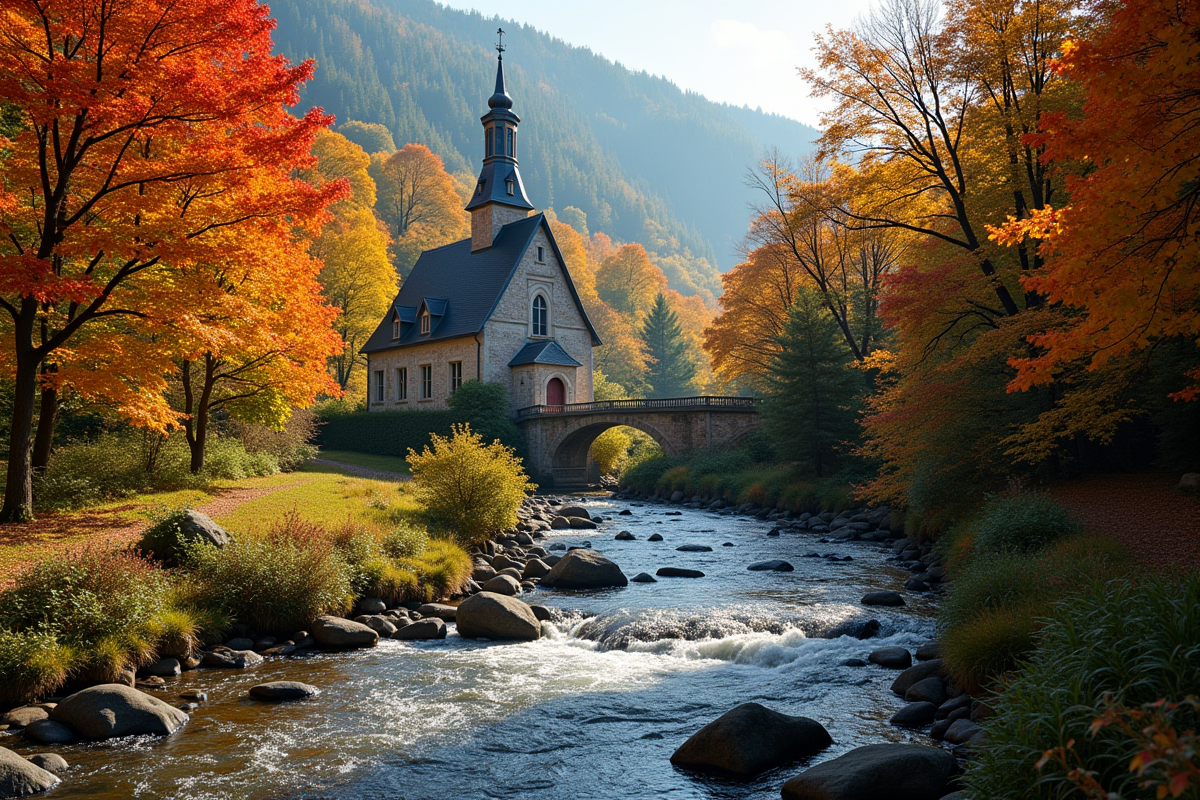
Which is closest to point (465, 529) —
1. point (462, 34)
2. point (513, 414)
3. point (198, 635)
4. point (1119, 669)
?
point (198, 635)

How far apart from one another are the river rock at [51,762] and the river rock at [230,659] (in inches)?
113

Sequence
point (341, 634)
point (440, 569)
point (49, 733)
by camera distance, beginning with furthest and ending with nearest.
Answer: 1. point (440, 569)
2. point (341, 634)
3. point (49, 733)

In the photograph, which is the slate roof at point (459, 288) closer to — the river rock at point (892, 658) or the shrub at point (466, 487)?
the shrub at point (466, 487)

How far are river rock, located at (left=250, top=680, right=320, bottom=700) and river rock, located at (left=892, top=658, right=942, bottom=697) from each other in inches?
257

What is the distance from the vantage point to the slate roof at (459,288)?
4025 cm

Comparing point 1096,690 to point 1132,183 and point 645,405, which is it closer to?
point 1132,183

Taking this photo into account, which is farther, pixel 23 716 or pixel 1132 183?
pixel 23 716

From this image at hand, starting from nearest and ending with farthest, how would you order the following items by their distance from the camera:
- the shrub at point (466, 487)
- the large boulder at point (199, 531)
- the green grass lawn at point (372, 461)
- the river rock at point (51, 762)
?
the river rock at point (51, 762)
the large boulder at point (199, 531)
the shrub at point (466, 487)
the green grass lawn at point (372, 461)

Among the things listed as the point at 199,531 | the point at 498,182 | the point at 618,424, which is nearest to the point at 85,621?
the point at 199,531

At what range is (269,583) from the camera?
10.6 m

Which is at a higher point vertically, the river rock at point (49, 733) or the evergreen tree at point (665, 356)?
the evergreen tree at point (665, 356)

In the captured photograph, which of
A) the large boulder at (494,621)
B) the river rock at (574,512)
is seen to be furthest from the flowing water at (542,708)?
the river rock at (574,512)

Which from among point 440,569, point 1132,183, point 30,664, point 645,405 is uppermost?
point 1132,183

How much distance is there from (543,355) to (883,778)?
34.4m
